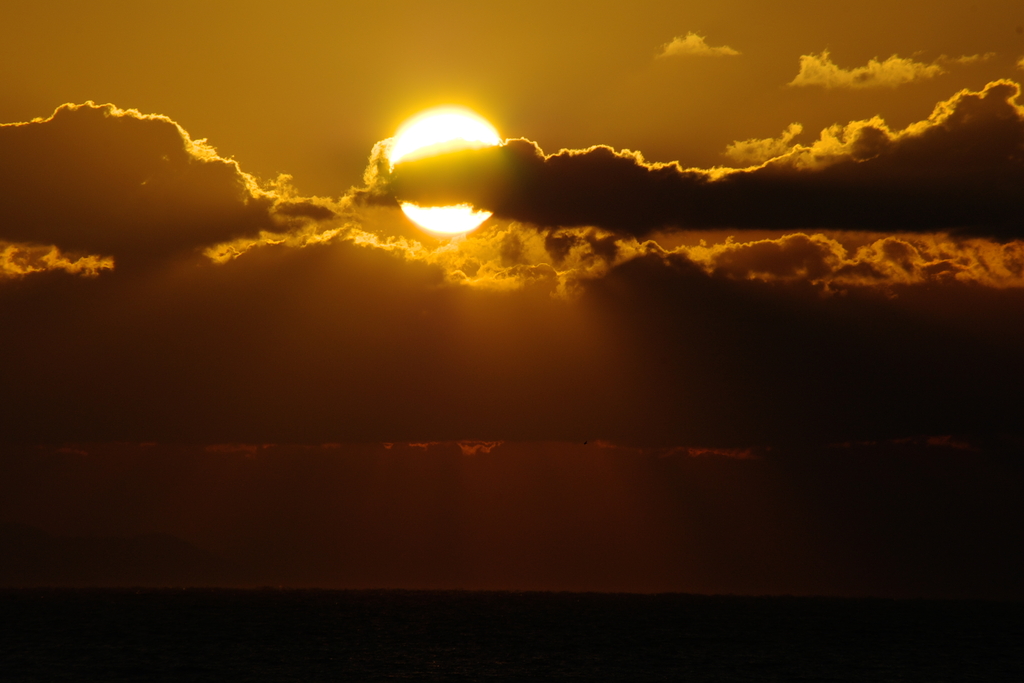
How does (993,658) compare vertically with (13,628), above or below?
below

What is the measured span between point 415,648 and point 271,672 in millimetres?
35901

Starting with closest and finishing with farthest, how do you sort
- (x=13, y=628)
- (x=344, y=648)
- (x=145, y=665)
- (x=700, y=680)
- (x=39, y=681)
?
(x=39, y=681), (x=700, y=680), (x=145, y=665), (x=344, y=648), (x=13, y=628)

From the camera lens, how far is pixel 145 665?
405 ft

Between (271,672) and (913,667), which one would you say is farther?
(913,667)

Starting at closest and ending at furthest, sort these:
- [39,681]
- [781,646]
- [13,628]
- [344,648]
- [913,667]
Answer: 1. [39,681]
2. [913,667]
3. [344,648]
4. [781,646]
5. [13,628]

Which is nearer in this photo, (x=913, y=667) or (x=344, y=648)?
(x=913, y=667)

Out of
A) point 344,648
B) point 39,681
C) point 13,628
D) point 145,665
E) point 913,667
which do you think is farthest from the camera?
point 13,628

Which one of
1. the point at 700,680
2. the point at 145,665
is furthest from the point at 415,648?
the point at 700,680

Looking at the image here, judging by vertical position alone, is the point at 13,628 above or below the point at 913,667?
above

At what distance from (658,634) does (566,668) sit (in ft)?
218

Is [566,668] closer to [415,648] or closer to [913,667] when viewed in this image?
[415,648]

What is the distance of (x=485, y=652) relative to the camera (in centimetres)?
14888

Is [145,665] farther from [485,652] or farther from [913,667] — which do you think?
[913,667]

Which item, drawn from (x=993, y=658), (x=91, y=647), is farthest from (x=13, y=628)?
(x=993, y=658)
